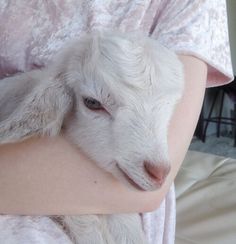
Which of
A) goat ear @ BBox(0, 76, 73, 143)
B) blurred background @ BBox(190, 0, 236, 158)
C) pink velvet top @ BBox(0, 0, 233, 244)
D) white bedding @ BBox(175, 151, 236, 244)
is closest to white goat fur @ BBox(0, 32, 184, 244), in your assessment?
goat ear @ BBox(0, 76, 73, 143)

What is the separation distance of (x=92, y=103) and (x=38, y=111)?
0.17ft

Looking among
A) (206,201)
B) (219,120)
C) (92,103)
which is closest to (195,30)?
(92,103)

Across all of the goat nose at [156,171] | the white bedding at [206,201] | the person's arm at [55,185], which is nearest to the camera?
the goat nose at [156,171]

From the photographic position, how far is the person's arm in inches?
Result: 21.7

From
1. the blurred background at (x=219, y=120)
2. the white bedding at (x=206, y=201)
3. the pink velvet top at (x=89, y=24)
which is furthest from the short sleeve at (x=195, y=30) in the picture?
the blurred background at (x=219, y=120)

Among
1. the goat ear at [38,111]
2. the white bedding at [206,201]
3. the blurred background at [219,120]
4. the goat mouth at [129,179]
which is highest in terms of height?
the goat ear at [38,111]

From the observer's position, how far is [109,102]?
467mm

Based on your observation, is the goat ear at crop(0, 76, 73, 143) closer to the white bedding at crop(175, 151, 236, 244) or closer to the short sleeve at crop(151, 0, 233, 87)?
the short sleeve at crop(151, 0, 233, 87)

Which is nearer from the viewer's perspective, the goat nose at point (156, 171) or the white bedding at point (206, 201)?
the goat nose at point (156, 171)

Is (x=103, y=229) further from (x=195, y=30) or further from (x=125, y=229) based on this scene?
(x=195, y=30)

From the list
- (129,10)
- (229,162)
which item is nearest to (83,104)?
(129,10)

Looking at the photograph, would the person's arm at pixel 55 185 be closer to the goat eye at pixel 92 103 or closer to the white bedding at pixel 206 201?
the goat eye at pixel 92 103

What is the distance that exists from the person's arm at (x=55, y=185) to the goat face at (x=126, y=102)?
0.06 meters

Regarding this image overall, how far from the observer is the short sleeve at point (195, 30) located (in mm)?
646
